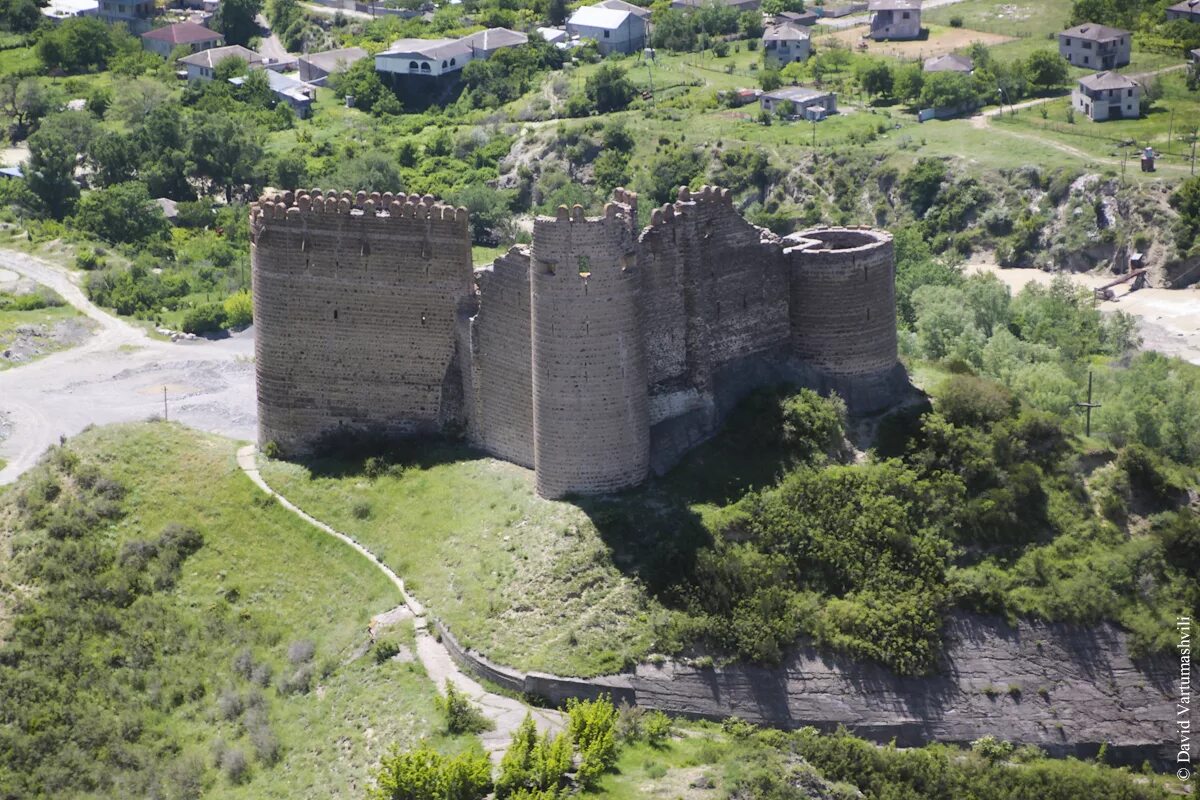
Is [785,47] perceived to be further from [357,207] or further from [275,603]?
[275,603]

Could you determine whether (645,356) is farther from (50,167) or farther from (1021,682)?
(50,167)

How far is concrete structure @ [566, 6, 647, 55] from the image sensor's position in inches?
5650

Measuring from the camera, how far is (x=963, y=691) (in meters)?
54.9

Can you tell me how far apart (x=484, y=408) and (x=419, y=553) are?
16.2 feet

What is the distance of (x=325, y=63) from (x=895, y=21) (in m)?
38.5

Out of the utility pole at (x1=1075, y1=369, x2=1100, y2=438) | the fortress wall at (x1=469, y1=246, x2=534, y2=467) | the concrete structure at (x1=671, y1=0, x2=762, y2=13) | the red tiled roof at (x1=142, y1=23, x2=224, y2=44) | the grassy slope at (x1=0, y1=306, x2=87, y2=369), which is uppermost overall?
the fortress wall at (x1=469, y1=246, x2=534, y2=467)

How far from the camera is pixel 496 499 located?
58.8 m

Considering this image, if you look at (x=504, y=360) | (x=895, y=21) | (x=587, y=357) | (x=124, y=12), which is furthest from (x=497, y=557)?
(x=124, y=12)

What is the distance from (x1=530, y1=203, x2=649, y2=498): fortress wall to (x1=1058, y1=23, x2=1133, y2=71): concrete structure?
8209 centimetres

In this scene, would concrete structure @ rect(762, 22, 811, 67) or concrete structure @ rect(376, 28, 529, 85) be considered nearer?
concrete structure @ rect(376, 28, 529, 85)

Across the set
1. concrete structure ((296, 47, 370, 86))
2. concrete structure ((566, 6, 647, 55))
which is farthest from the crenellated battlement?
concrete structure ((566, 6, 647, 55))

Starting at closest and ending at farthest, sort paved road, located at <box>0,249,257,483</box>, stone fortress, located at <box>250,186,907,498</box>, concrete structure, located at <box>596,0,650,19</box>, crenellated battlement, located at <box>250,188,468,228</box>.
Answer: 1. stone fortress, located at <box>250,186,907,498</box>
2. crenellated battlement, located at <box>250,188,468,228</box>
3. paved road, located at <box>0,249,257,483</box>
4. concrete structure, located at <box>596,0,650,19</box>

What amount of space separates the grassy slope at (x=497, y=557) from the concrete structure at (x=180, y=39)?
94.0 metres

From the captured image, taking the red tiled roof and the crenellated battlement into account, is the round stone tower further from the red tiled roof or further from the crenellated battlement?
the red tiled roof
